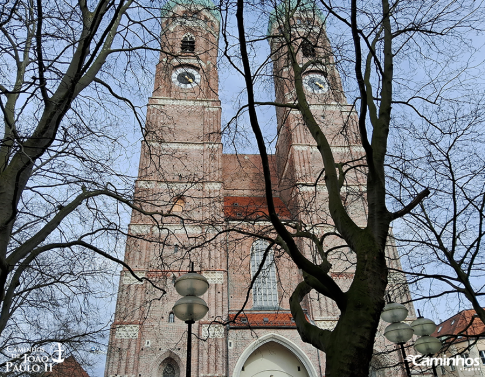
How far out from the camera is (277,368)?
18.9 metres

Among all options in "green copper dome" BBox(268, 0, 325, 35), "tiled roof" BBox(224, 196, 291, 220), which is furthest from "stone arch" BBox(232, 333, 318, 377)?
"green copper dome" BBox(268, 0, 325, 35)

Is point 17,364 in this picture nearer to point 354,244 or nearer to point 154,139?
point 154,139

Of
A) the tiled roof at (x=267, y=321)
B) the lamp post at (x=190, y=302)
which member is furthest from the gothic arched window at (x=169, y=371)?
the lamp post at (x=190, y=302)

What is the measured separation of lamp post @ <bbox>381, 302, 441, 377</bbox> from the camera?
7.18 metres

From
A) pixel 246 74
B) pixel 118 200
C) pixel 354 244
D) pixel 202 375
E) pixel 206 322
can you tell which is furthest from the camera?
pixel 206 322

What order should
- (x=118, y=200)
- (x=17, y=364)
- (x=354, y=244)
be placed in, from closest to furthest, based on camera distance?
1. (x=354, y=244)
2. (x=118, y=200)
3. (x=17, y=364)

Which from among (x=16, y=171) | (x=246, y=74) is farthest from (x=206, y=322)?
(x=246, y=74)

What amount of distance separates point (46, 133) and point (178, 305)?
2621 millimetres

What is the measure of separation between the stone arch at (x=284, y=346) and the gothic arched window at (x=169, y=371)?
105 inches

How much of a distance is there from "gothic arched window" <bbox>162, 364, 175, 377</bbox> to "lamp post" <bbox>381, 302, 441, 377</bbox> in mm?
13359

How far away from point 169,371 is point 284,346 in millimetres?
4994

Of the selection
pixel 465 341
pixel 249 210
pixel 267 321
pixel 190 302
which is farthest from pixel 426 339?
pixel 267 321

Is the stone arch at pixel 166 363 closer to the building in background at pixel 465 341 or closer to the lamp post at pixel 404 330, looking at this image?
the building in background at pixel 465 341

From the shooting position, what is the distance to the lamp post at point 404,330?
23.6 feet
